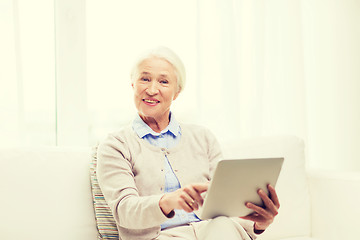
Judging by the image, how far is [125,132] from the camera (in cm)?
160

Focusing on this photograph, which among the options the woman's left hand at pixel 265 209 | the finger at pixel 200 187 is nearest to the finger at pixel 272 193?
the woman's left hand at pixel 265 209

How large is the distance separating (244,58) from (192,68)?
34cm

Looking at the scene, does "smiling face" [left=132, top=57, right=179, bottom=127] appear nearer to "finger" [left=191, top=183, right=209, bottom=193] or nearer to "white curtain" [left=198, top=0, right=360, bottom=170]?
"finger" [left=191, top=183, right=209, bottom=193]

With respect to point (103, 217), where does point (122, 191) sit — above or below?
above

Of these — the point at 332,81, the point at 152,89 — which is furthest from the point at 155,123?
the point at 332,81

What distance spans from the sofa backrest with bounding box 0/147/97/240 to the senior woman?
230 millimetres

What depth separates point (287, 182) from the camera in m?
1.96

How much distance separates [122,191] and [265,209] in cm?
46

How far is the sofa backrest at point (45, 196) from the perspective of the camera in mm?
1574

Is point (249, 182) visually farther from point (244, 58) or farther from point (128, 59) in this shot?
point (244, 58)

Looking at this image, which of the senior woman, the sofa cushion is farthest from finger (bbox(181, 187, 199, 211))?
the sofa cushion

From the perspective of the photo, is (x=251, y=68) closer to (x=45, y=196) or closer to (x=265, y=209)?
(x=265, y=209)

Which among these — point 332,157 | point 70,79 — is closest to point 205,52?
point 70,79

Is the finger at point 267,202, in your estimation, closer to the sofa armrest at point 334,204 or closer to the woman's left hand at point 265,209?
the woman's left hand at point 265,209
